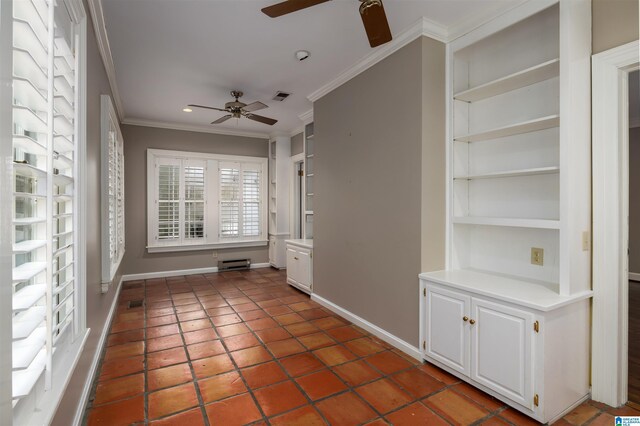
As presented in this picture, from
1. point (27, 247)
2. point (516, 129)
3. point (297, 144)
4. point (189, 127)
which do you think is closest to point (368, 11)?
point (516, 129)

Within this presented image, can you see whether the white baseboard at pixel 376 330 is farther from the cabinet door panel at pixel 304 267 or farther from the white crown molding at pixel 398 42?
the white crown molding at pixel 398 42

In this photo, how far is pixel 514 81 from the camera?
2.42m

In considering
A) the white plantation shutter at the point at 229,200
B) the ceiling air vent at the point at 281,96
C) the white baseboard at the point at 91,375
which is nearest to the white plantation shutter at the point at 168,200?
the white plantation shutter at the point at 229,200

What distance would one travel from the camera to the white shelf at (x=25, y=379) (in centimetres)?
97

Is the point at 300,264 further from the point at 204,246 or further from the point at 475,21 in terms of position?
the point at 475,21

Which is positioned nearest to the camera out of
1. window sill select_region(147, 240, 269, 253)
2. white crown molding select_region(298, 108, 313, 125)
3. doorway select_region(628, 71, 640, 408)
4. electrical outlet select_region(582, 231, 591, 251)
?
electrical outlet select_region(582, 231, 591, 251)

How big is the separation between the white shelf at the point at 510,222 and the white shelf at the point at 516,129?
669mm

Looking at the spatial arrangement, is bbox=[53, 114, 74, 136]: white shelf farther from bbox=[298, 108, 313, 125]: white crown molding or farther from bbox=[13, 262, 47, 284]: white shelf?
bbox=[298, 108, 313, 125]: white crown molding

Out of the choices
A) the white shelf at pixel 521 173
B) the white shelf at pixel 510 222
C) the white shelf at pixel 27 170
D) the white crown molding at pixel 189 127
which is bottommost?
the white shelf at pixel 510 222

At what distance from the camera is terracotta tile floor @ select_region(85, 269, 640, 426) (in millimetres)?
2041

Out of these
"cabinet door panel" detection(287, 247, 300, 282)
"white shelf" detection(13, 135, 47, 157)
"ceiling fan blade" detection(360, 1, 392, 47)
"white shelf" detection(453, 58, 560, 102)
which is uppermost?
"ceiling fan blade" detection(360, 1, 392, 47)

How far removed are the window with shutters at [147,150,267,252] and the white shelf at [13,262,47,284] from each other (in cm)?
498

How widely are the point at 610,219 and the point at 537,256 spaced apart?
1.69ft

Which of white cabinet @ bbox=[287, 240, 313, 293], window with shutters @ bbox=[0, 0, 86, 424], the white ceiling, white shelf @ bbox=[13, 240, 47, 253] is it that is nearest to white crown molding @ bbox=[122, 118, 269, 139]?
the white ceiling
